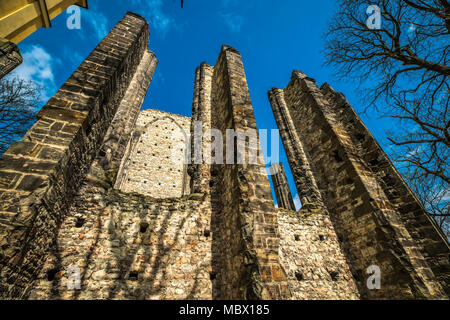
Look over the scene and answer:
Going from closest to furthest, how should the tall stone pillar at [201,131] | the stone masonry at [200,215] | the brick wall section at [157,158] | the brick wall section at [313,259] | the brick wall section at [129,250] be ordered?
the stone masonry at [200,215] < the brick wall section at [129,250] < the brick wall section at [313,259] < the tall stone pillar at [201,131] < the brick wall section at [157,158]

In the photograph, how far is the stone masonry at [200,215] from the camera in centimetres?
271

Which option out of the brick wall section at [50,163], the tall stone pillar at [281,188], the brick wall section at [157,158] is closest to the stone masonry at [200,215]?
the brick wall section at [50,163]

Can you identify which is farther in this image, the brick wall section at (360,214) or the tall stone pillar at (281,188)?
the tall stone pillar at (281,188)

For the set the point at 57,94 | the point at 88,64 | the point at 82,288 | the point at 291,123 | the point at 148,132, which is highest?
the point at 148,132

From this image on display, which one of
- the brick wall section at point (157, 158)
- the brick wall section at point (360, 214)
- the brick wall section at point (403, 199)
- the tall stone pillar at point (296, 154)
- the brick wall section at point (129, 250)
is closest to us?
the brick wall section at point (129, 250)

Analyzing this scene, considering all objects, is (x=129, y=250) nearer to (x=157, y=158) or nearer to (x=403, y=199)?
(x=403, y=199)

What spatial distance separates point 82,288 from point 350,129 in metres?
7.97

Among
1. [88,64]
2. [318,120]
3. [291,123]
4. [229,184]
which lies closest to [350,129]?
[318,120]

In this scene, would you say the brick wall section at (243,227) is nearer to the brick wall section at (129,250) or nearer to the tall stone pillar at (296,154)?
the brick wall section at (129,250)

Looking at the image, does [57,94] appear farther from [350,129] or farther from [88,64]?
[350,129]

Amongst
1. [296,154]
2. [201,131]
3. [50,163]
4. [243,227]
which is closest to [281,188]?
[296,154]

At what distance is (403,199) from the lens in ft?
15.6

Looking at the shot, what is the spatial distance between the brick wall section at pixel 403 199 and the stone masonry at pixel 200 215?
0.09ft
